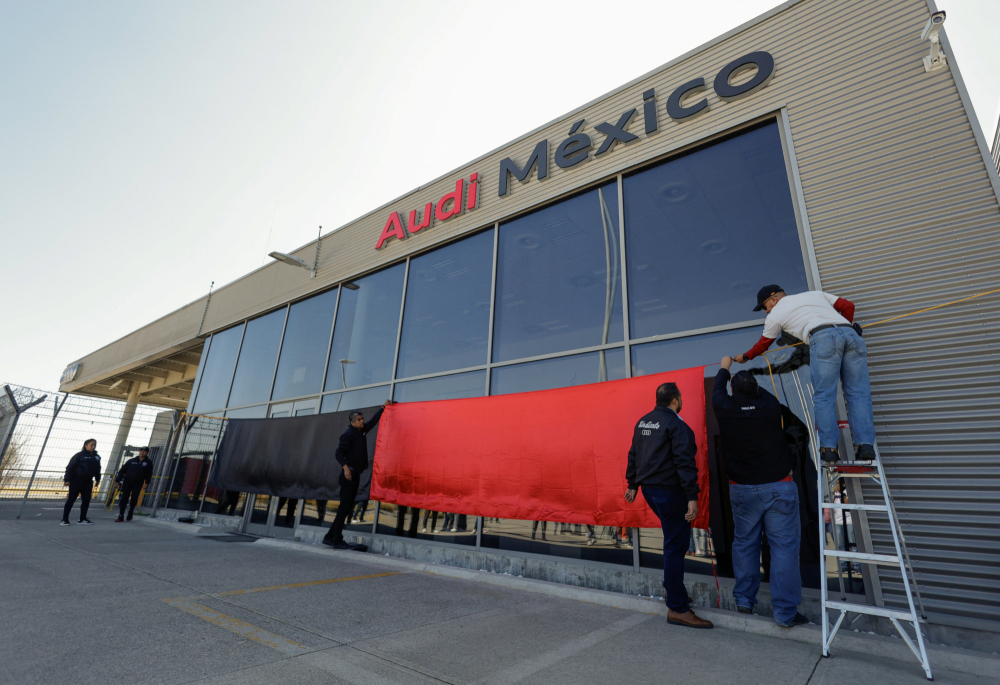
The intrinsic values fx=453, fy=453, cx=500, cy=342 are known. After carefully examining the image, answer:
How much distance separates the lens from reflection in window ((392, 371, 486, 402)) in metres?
6.19

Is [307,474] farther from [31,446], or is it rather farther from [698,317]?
[31,446]

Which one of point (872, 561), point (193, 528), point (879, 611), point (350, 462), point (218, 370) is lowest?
point (193, 528)

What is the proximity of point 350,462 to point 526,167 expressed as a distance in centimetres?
491

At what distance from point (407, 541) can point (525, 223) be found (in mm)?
4752

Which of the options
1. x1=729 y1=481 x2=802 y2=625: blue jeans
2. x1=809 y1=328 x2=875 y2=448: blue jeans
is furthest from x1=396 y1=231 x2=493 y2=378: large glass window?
x1=809 y1=328 x2=875 y2=448: blue jeans

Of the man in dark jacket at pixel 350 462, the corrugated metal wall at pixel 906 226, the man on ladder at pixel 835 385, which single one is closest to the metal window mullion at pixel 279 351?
the man in dark jacket at pixel 350 462

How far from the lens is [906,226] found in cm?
385

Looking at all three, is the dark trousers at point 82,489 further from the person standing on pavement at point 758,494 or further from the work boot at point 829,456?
the work boot at point 829,456

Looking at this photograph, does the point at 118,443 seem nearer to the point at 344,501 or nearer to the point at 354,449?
the point at 344,501

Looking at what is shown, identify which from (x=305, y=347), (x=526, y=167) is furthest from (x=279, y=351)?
(x=526, y=167)

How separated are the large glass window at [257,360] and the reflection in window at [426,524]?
16.1 ft

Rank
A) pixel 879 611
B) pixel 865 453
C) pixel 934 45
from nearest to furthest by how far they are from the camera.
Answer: pixel 879 611 → pixel 865 453 → pixel 934 45

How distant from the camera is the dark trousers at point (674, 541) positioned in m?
3.27

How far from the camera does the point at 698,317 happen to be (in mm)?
4637
